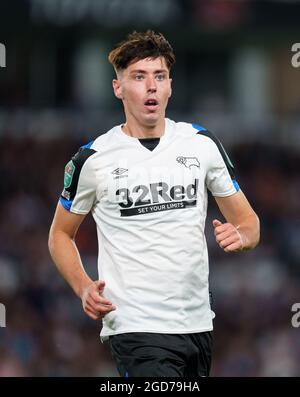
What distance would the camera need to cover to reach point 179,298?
544 cm

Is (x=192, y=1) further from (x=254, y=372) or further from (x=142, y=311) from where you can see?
(x=142, y=311)

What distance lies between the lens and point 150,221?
214 inches

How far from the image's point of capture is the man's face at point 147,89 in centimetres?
552

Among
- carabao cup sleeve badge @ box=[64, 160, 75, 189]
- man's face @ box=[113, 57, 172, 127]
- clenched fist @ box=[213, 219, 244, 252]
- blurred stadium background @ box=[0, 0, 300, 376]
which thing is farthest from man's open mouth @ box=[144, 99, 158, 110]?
blurred stadium background @ box=[0, 0, 300, 376]

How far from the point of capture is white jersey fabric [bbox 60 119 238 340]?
5414mm

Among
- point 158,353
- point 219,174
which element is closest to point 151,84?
point 219,174

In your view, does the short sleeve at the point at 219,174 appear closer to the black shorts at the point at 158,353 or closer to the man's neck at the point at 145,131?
the man's neck at the point at 145,131

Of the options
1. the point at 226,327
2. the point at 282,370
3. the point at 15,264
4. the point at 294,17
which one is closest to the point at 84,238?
the point at 15,264

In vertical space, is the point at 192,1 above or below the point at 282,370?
above

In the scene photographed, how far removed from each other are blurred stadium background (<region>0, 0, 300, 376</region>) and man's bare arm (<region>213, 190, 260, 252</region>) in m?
6.68

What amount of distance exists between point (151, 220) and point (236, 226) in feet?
1.70

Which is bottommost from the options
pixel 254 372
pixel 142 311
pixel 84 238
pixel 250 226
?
pixel 254 372

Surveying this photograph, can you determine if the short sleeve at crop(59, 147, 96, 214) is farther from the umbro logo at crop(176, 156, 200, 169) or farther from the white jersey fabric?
the umbro logo at crop(176, 156, 200, 169)

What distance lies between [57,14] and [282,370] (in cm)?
681
